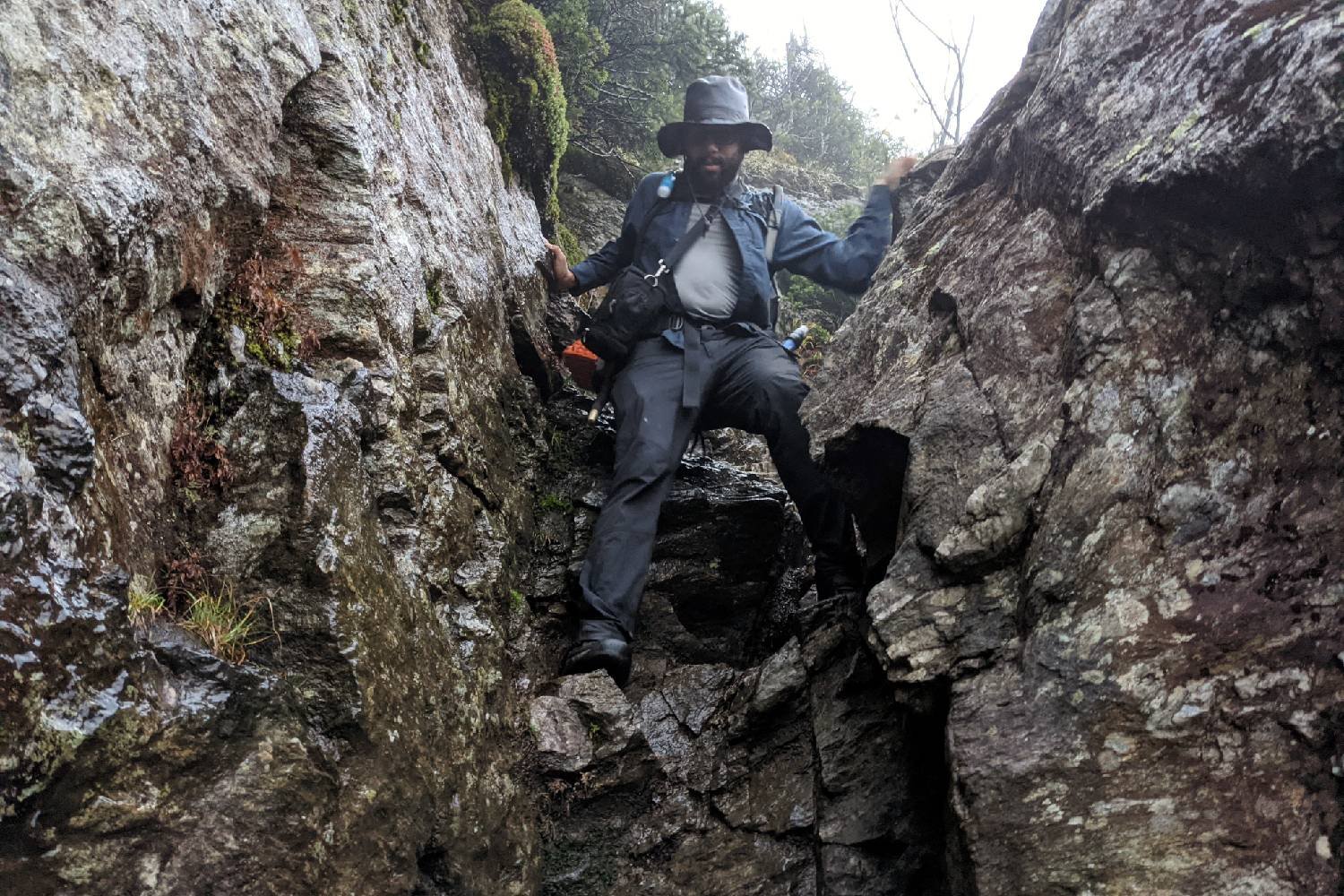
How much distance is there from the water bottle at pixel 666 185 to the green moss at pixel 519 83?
219cm

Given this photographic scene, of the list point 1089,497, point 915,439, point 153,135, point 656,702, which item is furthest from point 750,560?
point 153,135

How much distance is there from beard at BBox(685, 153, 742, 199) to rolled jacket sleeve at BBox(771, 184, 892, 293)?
0.56 m

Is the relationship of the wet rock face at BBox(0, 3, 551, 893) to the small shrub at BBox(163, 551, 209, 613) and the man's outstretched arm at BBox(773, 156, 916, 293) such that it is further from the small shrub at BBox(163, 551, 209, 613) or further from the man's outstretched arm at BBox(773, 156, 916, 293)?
the man's outstretched arm at BBox(773, 156, 916, 293)

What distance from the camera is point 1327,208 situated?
3283 mm

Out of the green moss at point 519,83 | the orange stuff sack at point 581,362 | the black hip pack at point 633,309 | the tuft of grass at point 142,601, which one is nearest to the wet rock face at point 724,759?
the black hip pack at point 633,309

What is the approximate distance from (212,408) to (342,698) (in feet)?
4.93

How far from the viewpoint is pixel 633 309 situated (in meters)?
6.92

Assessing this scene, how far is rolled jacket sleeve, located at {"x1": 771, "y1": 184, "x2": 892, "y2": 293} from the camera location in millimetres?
7465

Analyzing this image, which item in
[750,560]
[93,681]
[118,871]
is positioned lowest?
[118,871]

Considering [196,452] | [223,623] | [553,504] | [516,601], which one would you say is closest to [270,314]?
[196,452]

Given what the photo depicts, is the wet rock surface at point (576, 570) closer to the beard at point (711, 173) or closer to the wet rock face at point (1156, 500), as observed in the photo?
the wet rock face at point (1156, 500)

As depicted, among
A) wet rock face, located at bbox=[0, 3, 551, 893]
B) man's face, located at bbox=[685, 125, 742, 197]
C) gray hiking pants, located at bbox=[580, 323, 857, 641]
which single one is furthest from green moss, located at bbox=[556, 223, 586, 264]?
wet rock face, located at bbox=[0, 3, 551, 893]

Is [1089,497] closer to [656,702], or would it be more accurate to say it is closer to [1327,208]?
[1327,208]

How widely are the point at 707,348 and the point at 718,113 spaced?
2161mm
